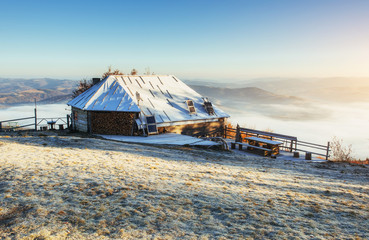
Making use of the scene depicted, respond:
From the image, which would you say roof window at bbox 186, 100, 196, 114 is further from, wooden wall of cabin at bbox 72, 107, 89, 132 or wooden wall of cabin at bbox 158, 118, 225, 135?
wooden wall of cabin at bbox 72, 107, 89, 132

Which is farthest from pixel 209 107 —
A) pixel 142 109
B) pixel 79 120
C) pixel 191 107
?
pixel 79 120

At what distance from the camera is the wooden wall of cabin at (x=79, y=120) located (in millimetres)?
20763

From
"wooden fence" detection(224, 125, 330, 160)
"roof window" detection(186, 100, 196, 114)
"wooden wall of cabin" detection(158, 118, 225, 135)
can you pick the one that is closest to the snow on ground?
"wooden wall of cabin" detection(158, 118, 225, 135)

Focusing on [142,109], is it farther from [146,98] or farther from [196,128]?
[196,128]

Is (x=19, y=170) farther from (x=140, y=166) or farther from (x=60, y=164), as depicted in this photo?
(x=140, y=166)

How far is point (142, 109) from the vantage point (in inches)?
816

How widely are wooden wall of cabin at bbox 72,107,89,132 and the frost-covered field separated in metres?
10.7

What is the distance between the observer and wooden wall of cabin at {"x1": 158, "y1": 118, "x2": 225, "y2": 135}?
21.5m

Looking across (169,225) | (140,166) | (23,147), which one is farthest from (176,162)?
(23,147)

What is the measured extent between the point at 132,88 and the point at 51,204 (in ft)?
60.3

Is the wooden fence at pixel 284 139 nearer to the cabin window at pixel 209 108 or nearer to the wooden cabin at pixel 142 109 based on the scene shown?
the cabin window at pixel 209 108

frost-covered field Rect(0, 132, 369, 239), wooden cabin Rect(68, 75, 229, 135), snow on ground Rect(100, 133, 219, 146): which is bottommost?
snow on ground Rect(100, 133, 219, 146)

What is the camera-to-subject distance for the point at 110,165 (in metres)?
8.88

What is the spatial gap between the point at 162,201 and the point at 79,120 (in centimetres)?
1814
